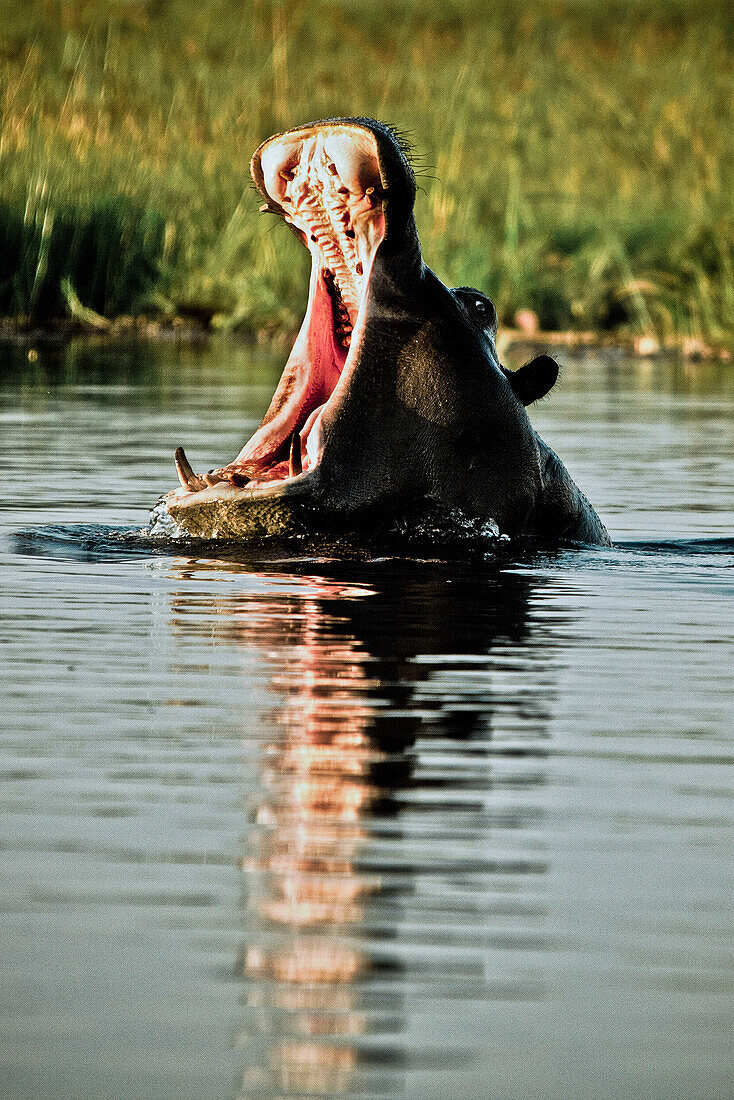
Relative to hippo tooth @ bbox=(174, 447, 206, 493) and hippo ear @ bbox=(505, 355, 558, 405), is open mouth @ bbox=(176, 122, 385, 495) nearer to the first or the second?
hippo tooth @ bbox=(174, 447, 206, 493)

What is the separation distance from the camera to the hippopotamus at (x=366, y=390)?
16.9 feet

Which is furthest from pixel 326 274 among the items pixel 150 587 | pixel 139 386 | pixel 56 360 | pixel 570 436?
pixel 56 360

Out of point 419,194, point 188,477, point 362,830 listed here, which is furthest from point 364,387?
point 419,194

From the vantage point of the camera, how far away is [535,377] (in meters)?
5.74

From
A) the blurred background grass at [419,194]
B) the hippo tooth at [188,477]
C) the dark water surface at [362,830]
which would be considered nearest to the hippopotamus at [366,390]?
the hippo tooth at [188,477]

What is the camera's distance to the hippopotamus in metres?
5.16

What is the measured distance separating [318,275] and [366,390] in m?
0.37

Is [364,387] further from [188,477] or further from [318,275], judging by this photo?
[188,477]

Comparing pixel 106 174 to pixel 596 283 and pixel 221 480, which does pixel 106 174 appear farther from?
pixel 221 480

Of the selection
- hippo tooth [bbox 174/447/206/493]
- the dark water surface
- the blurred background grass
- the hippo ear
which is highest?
the blurred background grass

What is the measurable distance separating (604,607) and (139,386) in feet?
23.3

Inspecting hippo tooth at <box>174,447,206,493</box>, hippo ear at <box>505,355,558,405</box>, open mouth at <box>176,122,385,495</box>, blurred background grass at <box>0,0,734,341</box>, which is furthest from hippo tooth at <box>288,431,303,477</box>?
blurred background grass at <box>0,0,734,341</box>

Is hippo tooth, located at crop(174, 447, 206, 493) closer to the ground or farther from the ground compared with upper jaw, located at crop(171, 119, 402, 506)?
closer to the ground

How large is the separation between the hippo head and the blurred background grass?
922 cm
